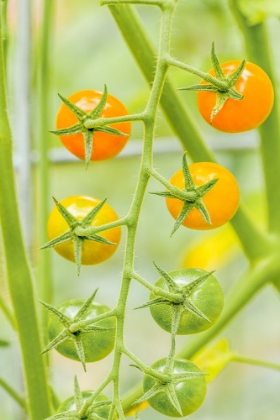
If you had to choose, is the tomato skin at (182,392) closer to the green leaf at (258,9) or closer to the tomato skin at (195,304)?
the tomato skin at (195,304)

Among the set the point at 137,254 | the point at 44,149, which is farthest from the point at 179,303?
the point at 137,254

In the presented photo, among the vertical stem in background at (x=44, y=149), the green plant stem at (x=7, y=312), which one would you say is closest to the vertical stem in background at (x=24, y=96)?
the vertical stem in background at (x=44, y=149)

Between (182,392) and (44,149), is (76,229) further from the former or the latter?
(44,149)

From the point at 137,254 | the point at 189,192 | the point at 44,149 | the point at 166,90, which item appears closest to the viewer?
the point at 189,192

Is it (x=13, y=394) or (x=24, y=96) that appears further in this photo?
(x=24, y=96)

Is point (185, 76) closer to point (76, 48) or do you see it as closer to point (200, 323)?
point (200, 323)

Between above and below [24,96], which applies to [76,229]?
below

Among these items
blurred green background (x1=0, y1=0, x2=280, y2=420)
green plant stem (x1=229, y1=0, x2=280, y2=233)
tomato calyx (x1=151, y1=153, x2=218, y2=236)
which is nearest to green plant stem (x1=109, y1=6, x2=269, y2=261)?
green plant stem (x1=229, y1=0, x2=280, y2=233)
